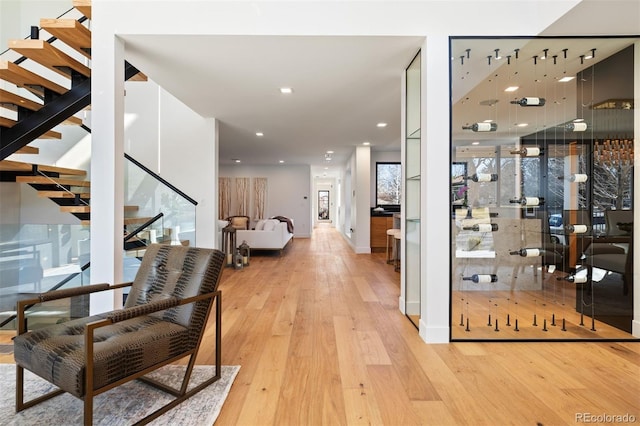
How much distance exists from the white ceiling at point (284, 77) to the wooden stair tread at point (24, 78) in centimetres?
94

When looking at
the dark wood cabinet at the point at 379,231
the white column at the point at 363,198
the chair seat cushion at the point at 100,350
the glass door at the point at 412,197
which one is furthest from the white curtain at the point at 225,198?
the chair seat cushion at the point at 100,350

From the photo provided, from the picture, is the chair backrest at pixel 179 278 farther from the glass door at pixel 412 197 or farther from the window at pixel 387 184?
the window at pixel 387 184

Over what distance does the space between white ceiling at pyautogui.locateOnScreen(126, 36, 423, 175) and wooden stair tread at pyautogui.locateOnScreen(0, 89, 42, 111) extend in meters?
1.22

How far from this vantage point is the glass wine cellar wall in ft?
8.20

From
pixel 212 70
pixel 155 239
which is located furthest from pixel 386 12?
pixel 155 239

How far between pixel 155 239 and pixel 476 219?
4204mm

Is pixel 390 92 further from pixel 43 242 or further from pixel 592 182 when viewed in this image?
pixel 43 242

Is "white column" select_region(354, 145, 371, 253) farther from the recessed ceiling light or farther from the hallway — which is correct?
the recessed ceiling light

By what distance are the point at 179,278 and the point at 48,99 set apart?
277cm

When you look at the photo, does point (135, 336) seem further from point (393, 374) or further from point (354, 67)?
point (354, 67)

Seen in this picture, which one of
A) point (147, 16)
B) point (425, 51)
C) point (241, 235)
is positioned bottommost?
point (241, 235)

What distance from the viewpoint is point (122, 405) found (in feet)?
5.25

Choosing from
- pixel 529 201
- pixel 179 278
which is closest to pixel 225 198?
pixel 179 278

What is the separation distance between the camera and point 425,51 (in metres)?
2.42
